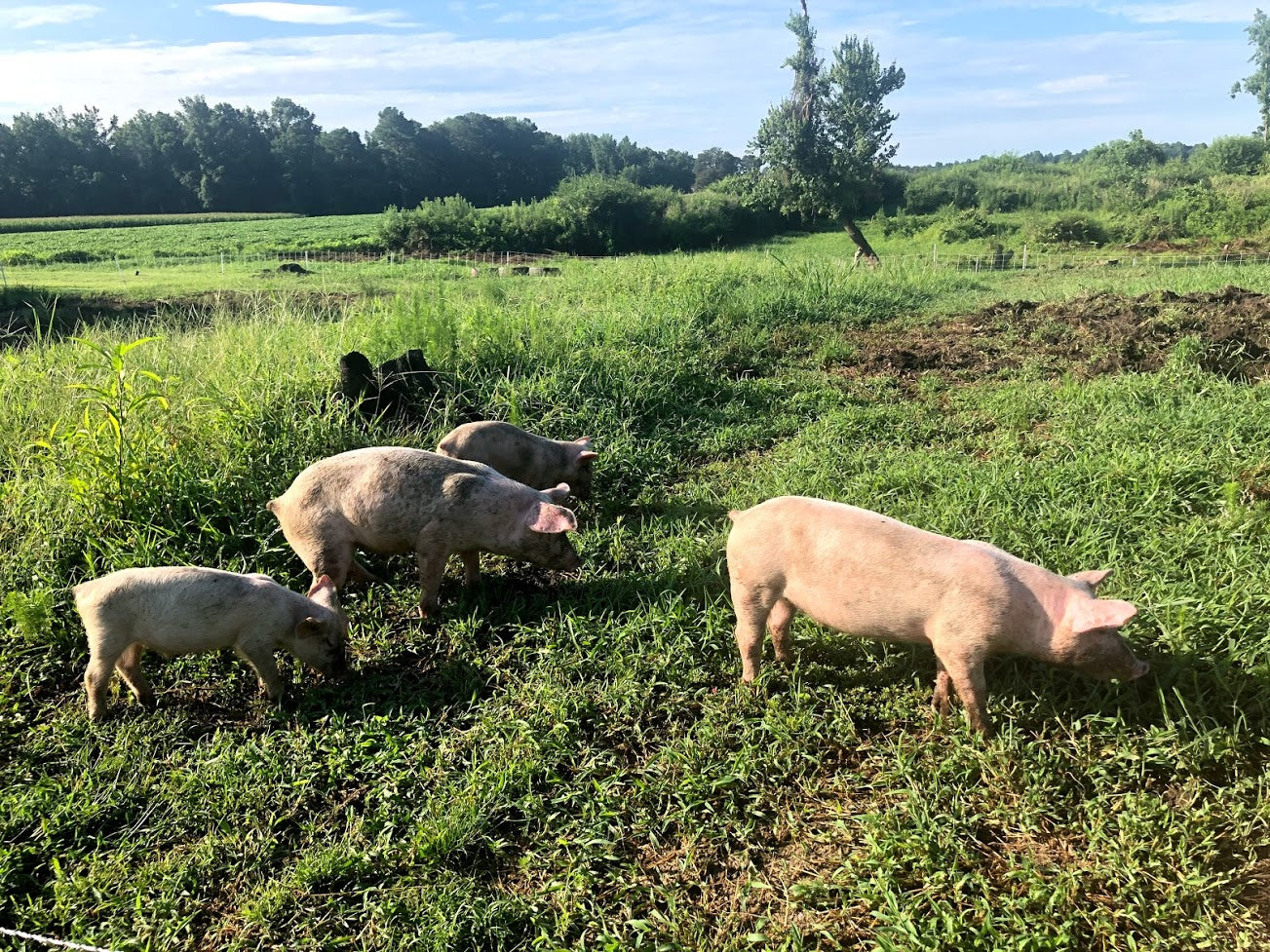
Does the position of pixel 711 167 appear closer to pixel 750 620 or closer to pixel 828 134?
pixel 828 134

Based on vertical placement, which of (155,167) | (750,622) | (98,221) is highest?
(155,167)

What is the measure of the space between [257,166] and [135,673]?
79.7m

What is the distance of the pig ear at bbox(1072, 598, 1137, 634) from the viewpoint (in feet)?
9.10

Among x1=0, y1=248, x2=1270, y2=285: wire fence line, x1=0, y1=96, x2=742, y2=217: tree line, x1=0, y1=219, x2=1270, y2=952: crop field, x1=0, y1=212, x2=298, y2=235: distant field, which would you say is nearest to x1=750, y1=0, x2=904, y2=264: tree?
x1=0, y1=248, x2=1270, y2=285: wire fence line

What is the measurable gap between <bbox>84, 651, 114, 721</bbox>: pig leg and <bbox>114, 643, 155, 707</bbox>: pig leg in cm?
10

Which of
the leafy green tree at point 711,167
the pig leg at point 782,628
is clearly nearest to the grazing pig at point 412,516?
the pig leg at point 782,628

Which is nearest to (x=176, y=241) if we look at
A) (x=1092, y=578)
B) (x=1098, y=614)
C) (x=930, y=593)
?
(x=930, y=593)

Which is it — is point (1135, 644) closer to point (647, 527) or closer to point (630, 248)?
point (647, 527)

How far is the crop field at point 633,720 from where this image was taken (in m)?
2.63

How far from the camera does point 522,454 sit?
224 inches

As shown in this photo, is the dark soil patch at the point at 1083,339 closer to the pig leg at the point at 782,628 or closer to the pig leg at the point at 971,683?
the pig leg at the point at 782,628

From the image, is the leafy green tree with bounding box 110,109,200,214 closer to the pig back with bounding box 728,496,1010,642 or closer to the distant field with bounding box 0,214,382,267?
the distant field with bounding box 0,214,382,267

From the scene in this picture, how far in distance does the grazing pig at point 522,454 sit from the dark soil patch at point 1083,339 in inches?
165

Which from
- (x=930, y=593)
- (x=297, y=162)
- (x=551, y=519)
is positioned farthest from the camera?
(x=297, y=162)
